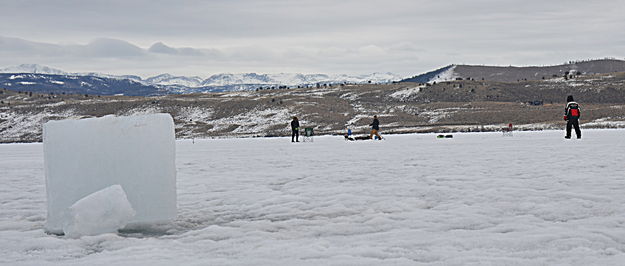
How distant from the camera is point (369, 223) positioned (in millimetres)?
6816

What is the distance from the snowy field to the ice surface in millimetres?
188

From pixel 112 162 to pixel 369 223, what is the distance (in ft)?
10.3

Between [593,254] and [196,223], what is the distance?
4469 mm

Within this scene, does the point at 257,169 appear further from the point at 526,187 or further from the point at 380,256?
the point at 380,256

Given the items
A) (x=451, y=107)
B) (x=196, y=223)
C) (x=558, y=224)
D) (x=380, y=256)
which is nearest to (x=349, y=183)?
(x=196, y=223)

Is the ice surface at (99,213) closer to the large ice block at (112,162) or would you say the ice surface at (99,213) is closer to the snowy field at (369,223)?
the snowy field at (369,223)

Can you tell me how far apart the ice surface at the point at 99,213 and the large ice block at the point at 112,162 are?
31 cm

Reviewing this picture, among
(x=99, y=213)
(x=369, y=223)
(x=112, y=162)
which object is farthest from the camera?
(x=112, y=162)

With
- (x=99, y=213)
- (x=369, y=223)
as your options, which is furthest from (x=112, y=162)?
(x=369, y=223)

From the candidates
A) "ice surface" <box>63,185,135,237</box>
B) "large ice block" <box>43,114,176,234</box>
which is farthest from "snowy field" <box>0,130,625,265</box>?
"large ice block" <box>43,114,176,234</box>

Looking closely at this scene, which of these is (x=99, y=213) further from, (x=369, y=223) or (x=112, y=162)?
(x=369, y=223)

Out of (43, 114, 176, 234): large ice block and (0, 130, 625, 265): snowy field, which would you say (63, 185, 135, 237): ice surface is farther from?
(43, 114, 176, 234): large ice block

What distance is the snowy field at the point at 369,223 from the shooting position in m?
5.25

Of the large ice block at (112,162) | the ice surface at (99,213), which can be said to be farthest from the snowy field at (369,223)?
the large ice block at (112,162)
